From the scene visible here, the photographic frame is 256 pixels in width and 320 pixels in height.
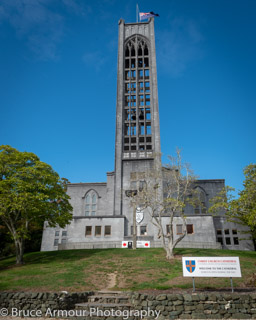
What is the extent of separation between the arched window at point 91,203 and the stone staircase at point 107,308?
38.3m

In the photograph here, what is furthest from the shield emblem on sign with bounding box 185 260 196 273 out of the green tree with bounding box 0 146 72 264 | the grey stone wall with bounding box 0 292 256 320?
the green tree with bounding box 0 146 72 264

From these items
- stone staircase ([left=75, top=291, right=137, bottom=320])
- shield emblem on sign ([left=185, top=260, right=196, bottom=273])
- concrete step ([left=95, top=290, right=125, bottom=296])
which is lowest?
stone staircase ([left=75, top=291, right=137, bottom=320])

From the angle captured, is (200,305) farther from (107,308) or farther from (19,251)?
(19,251)

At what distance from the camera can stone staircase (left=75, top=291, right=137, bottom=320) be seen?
534 inches

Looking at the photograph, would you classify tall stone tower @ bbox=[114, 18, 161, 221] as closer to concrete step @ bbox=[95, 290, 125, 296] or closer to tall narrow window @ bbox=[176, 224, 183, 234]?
tall narrow window @ bbox=[176, 224, 183, 234]

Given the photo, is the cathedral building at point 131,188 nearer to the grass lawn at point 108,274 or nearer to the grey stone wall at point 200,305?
the grass lawn at point 108,274

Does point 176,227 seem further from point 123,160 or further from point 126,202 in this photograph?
point 123,160

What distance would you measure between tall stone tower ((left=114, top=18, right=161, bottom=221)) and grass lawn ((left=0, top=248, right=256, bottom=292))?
62.1 ft

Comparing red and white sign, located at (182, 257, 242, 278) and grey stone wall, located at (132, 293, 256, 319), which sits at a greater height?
red and white sign, located at (182, 257, 242, 278)

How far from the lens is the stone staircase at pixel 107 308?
13555 mm

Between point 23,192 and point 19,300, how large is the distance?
1409cm

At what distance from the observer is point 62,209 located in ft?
104

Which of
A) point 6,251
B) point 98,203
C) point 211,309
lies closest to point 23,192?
point 211,309

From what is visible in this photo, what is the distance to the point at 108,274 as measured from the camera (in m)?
22.9
